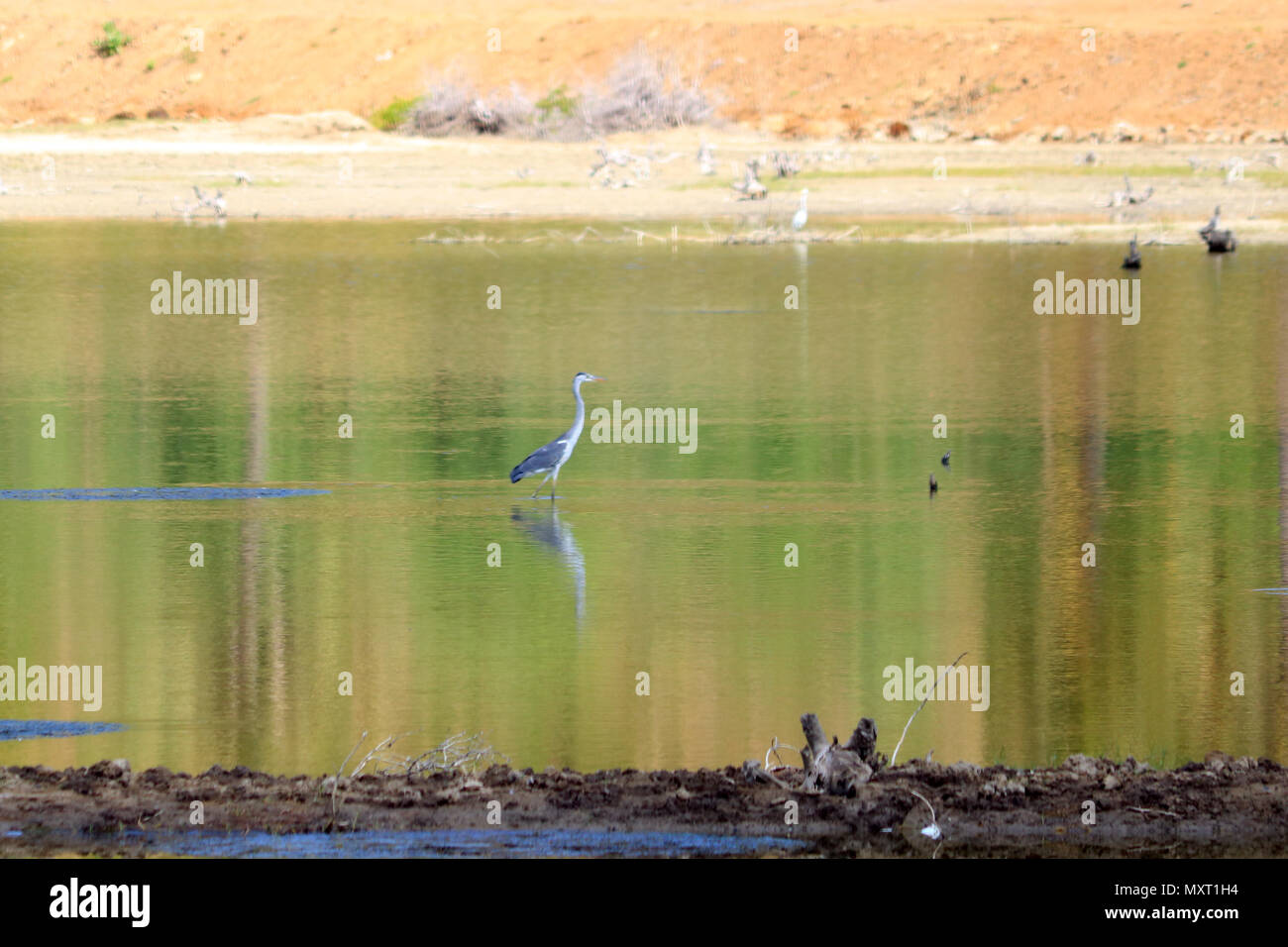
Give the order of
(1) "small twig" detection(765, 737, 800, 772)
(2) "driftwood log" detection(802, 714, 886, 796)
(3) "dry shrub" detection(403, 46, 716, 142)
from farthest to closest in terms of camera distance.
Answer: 1. (3) "dry shrub" detection(403, 46, 716, 142)
2. (1) "small twig" detection(765, 737, 800, 772)
3. (2) "driftwood log" detection(802, 714, 886, 796)

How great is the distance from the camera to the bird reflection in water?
12.1 metres

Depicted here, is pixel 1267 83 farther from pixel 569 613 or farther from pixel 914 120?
pixel 569 613

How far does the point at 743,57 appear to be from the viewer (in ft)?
284

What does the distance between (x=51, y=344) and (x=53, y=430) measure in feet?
21.7

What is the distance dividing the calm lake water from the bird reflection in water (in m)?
0.04

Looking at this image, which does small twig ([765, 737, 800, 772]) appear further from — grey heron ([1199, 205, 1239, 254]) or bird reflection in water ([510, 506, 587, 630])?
grey heron ([1199, 205, 1239, 254])

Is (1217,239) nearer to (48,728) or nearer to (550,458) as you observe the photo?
(550,458)

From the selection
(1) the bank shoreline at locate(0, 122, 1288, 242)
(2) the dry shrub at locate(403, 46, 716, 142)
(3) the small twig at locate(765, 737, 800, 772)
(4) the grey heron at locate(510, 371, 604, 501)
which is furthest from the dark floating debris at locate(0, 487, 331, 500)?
(2) the dry shrub at locate(403, 46, 716, 142)

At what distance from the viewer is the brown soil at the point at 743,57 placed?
74688 mm

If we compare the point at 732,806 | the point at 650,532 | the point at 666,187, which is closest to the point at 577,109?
the point at 666,187

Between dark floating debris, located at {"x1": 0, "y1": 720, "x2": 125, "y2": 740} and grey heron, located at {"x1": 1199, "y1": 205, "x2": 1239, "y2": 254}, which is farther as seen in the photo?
grey heron, located at {"x1": 1199, "y1": 205, "x2": 1239, "y2": 254}

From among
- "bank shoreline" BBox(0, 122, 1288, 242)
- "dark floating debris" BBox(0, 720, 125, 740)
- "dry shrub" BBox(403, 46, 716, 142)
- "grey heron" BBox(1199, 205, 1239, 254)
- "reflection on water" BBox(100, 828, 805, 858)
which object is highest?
"dry shrub" BBox(403, 46, 716, 142)

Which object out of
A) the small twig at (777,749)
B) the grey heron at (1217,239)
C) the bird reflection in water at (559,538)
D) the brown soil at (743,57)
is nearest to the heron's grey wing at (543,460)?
the bird reflection in water at (559,538)
